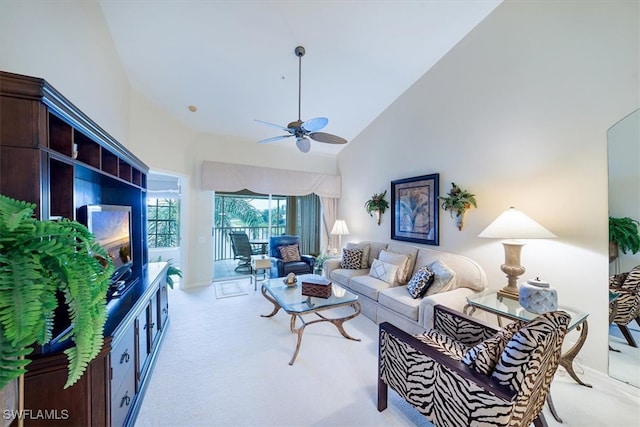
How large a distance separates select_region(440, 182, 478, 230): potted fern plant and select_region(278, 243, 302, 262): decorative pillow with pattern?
2.77m

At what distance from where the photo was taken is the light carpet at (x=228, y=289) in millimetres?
4102

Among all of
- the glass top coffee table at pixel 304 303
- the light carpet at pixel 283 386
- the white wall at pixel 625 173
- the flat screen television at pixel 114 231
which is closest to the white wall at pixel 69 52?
the flat screen television at pixel 114 231

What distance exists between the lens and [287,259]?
4617 millimetres

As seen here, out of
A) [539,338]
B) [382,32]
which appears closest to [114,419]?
[539,338]

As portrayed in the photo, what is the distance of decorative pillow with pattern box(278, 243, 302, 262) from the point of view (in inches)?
182

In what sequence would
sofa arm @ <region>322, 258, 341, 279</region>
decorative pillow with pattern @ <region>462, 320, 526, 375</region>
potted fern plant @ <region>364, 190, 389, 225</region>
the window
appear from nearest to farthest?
decorative pillow with pattern @ <region>462, 320, 526, 375</region>
sofa arm @ <region>322, 258, 341, 279</region>
potted fern plant @ <region>364, 190, 389, 225</region>
the window

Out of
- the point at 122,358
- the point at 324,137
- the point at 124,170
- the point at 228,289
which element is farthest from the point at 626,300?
the point at 228,289

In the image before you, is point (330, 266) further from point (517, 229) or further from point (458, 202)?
point (517, 229)

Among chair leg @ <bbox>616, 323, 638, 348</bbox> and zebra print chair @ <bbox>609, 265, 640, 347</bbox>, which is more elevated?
zebra print chair @ <bbox>609, 265, 640, 347</bbox>

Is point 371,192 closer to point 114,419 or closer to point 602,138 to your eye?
point 602,138

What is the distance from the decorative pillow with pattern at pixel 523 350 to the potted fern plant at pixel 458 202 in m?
2.12

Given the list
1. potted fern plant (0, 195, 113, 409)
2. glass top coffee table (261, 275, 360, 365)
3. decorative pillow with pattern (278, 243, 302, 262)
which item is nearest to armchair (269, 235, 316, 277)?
decorative pillow with pattern (278, 243, 302, 262)

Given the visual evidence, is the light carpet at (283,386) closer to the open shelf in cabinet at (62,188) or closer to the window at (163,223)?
the open shelf in cabinet at (62,188)

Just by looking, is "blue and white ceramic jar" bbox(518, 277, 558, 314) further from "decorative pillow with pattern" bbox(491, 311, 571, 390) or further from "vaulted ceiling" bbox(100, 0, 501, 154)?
"vaulted ceiling" bbox(100, 0, 501, 154)
